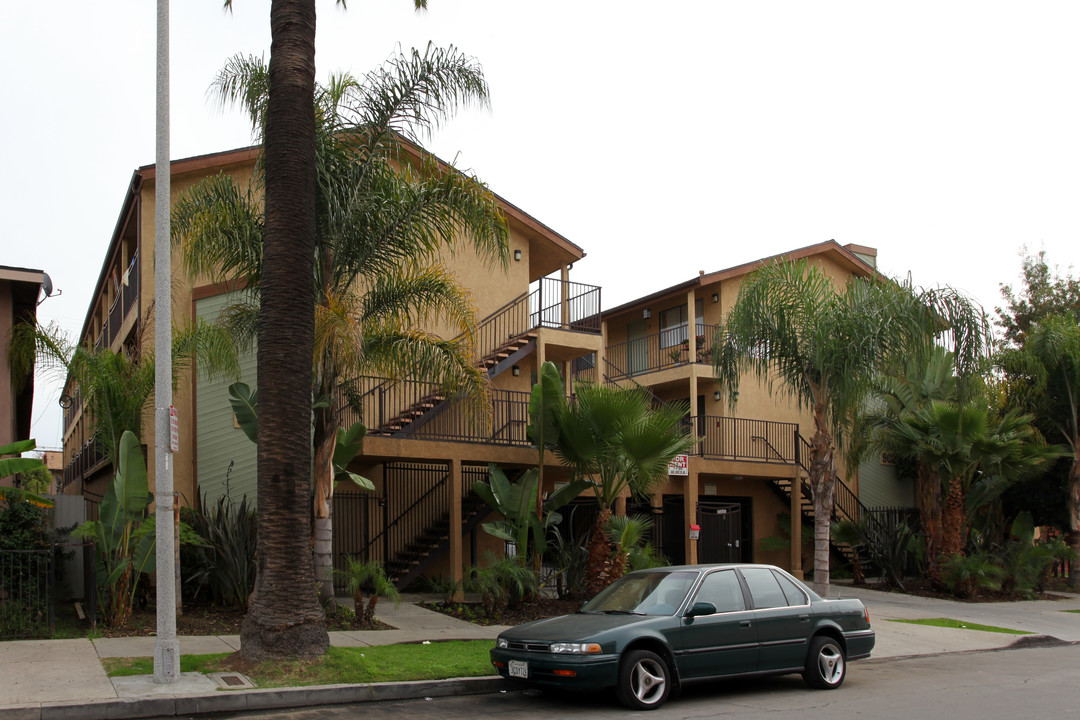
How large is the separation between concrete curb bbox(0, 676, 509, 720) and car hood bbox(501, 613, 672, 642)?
Result: 2.68 feet

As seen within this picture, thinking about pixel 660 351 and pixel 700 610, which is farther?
pixel 660 351

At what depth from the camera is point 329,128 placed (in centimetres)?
1339

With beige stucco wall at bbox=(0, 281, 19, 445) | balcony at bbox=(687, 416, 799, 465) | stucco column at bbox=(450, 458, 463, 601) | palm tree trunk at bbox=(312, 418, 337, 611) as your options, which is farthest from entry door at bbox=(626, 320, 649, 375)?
beige stucco wall at bbox=(0, 281, 19, 445)

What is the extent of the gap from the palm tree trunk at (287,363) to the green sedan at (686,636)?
221 centimetres

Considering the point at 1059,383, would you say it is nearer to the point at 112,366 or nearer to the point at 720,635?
the point at 720,635

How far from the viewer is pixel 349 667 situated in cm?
979

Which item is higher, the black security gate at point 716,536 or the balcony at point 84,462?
the balcony at point 84,462

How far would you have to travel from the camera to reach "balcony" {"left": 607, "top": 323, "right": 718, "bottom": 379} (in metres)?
27.3

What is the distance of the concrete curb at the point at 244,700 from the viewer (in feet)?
26.1

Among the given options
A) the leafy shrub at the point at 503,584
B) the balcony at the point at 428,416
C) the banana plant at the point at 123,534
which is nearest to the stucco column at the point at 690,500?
the balcony at the point at 428,416

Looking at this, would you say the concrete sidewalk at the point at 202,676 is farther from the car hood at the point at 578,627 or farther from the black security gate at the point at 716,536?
the black security gate at the point at 716,536

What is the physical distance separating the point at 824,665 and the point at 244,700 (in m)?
5.99

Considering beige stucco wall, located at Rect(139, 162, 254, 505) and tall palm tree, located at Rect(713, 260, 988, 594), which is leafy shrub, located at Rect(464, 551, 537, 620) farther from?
beige stucco wall, located at Rect(139, 162, 254, 505)

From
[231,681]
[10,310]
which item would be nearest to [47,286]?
[10,310]
